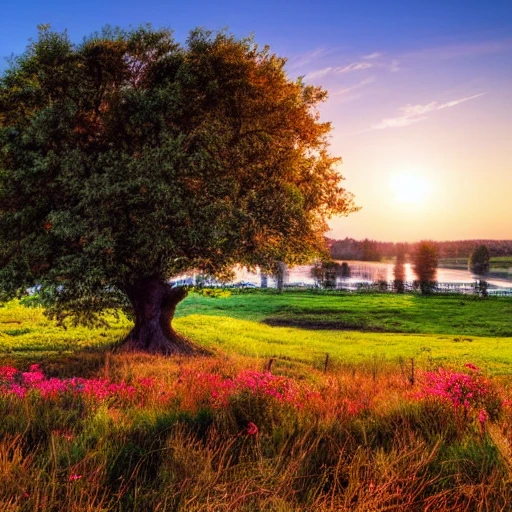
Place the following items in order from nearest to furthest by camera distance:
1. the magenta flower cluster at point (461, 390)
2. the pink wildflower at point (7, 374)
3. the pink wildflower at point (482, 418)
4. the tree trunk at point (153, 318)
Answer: the pink wildflower at point (482, 418) < the magenta flower cluster at point (461, 390) < the pink wildflower at point (7, 374) < the tree trunk at point (153, 318)

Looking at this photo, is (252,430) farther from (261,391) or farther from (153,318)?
(153,318)

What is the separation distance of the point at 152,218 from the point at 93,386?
31.9 feet

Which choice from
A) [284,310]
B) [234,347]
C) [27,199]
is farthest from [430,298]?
[27,199]

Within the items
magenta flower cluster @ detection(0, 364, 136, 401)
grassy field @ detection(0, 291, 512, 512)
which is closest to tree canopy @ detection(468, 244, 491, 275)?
grassy field @ detection(0, 291, 512, 512)

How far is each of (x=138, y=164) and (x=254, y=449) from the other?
13.9m

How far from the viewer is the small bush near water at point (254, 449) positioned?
4.68 m

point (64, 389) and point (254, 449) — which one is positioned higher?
point (254, 449)

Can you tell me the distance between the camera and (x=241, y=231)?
1952 centimetres

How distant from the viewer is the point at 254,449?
5.90 meters

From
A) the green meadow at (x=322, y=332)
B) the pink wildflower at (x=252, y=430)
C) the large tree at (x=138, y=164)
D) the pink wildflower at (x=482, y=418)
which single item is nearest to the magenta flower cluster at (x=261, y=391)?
the pink wildflower at (x=252, y=430)

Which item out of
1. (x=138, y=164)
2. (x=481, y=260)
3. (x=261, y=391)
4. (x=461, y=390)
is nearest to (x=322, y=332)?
(x=138, y=164)

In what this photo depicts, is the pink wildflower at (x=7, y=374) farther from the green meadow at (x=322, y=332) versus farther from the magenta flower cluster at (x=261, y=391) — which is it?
the green meadow at (x=322, y=332)

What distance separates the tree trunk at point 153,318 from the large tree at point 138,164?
61.9 inches

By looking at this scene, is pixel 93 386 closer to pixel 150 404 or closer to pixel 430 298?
pixel 150 404
